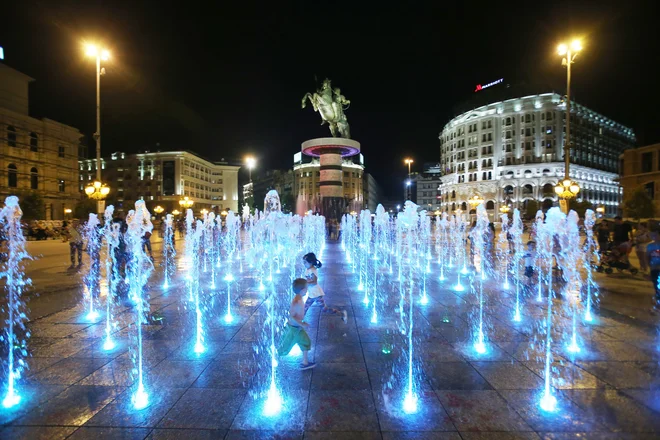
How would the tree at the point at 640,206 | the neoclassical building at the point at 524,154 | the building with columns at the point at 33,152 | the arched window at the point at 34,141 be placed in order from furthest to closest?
1. the neoclassical building at the point at 524,154
2. the arched window at the point at 34,141
3. the building with columns at the point at 33,152
4. the tree at the point at 640,206

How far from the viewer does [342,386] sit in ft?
13.2

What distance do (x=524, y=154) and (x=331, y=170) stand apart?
211 feet

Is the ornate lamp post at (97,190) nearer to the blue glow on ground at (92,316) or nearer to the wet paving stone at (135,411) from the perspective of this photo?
the blue glow on ground at (92,316)

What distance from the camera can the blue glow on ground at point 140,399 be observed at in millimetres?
3643

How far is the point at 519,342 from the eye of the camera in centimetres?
543

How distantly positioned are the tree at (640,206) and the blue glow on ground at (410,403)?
40321 mm

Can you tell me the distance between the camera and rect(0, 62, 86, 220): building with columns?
45250 millimetres

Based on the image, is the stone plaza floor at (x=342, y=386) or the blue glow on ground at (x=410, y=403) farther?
the blue glow on ground at (x=410, y=403)

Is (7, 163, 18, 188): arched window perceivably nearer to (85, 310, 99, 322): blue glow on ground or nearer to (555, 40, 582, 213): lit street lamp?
(85, 310, 99, 322): blue glow on ground

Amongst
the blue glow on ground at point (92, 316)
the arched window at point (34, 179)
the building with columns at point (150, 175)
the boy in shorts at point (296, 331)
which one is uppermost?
the building with columns at point (150, 175)

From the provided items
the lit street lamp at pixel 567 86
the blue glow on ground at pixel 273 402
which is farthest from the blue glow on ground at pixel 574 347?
the lit street lamp at pixel 567 86

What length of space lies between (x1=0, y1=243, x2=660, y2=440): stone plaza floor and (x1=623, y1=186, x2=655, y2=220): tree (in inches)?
1435

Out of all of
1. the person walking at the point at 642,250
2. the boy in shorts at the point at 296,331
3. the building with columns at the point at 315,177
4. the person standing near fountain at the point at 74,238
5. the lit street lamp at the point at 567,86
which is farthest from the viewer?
the building with columns at the point at 315,177

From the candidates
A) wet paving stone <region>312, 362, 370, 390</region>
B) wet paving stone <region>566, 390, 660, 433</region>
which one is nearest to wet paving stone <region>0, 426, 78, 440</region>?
wet paving stone <region>312, 362, 370, 390</region>
